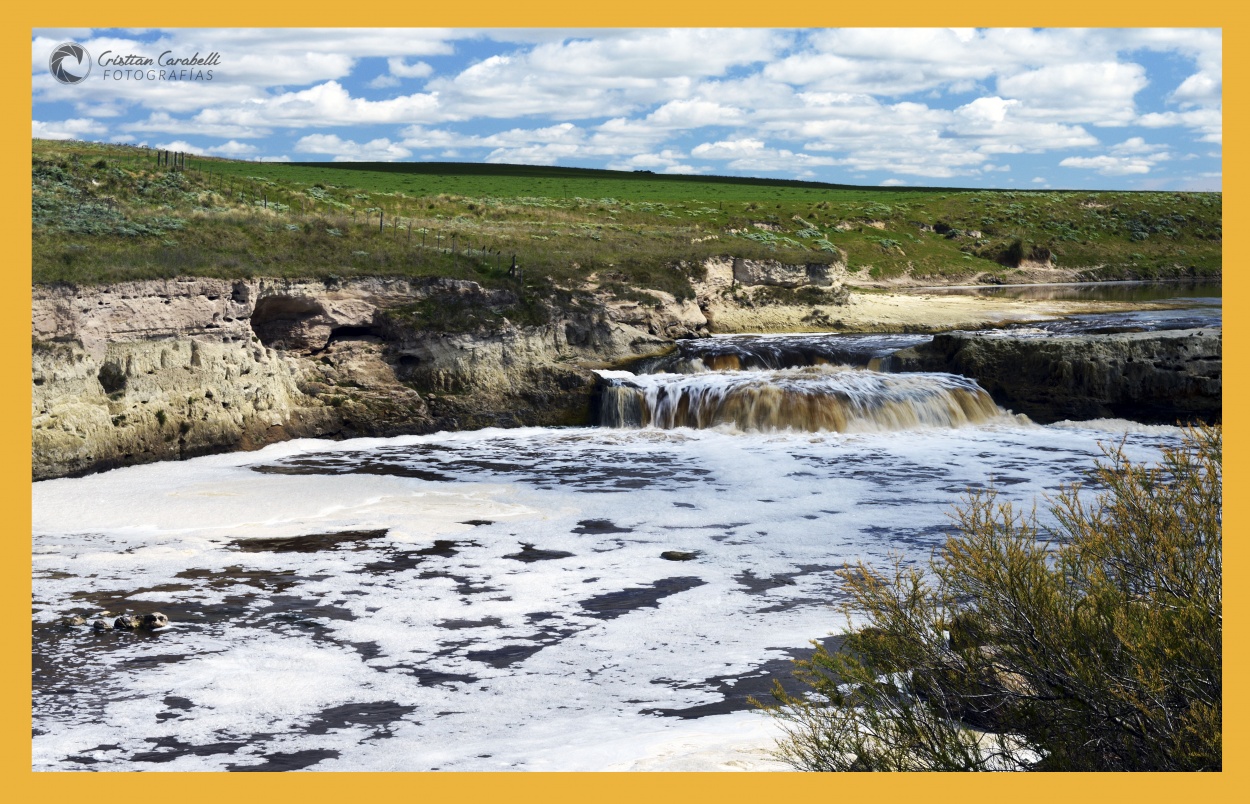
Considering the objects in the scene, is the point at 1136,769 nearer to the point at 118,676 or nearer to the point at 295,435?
the point at 118,676

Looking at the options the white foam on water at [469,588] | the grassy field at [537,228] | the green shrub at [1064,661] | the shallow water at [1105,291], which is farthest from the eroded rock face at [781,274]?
the green shrub at [1064,661]

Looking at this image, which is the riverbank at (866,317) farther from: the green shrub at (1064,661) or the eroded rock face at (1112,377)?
the green shrub at (1064,661)

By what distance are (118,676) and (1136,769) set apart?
9.82m

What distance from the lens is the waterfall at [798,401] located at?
27.8 metres

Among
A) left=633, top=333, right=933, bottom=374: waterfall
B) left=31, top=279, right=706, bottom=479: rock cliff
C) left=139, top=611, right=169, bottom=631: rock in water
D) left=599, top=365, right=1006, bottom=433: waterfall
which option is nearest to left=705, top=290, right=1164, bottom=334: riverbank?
left=633, top=333, right=933, bottom=374: waterfall

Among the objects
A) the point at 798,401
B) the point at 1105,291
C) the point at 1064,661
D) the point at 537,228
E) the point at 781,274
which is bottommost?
the point at 1064,661

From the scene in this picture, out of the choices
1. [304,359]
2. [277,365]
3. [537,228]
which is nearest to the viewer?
[277,365]

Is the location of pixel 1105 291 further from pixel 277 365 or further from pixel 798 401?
pixel 277 365

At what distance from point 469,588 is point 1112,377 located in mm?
20166

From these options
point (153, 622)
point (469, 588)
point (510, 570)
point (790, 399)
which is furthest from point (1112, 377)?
point (153, 622)

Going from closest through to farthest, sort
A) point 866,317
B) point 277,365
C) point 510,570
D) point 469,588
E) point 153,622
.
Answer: point 153,622, point 469,588, point 510,570, point 277,365, point 866,317

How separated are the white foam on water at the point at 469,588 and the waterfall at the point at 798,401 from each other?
1467mm

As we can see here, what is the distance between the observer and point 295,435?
26.9 m

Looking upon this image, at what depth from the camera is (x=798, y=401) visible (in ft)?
91.7
